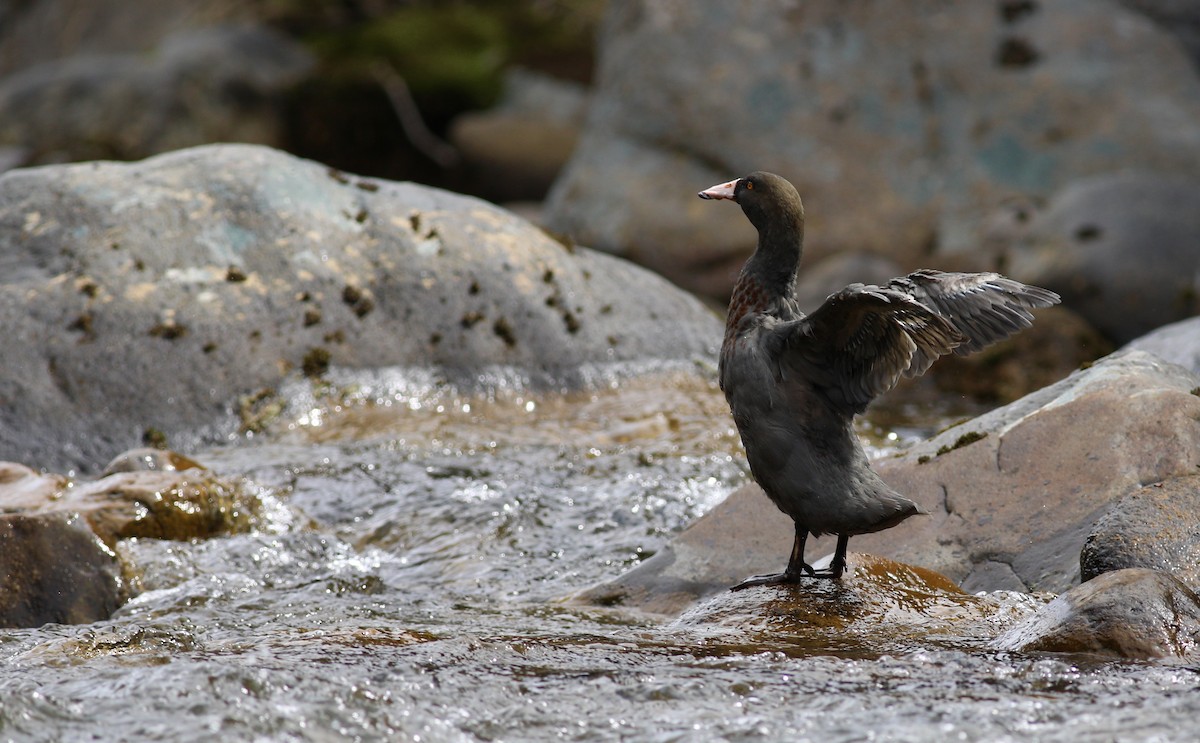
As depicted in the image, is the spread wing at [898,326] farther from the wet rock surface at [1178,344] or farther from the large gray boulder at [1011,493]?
the wet rock surface at [1178,344]

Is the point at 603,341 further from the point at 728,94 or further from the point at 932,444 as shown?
the point at 728,94

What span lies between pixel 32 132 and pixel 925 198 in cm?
1304

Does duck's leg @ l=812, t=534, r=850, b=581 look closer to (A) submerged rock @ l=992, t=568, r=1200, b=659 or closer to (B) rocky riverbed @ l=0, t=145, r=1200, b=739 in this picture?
(B) rocky riverbed @ l=0, t=145, r=1200, b=739

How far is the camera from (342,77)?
20.1 m

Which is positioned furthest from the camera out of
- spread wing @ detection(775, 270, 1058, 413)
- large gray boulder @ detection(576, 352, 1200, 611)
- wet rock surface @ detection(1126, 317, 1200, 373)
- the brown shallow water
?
wet rock surface @ detection(1126, 317, 1200, 373)

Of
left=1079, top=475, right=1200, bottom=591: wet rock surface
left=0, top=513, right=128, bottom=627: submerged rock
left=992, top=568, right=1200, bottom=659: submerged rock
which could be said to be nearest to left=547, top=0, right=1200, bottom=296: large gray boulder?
left=0, top=513, right=128, bottom=627: submerged rock

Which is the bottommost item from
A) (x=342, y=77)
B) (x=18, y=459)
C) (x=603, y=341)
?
(x=18, y=459)

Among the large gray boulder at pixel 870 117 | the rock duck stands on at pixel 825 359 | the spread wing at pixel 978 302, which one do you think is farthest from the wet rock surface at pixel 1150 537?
the large gray boulder at pixel 870 117

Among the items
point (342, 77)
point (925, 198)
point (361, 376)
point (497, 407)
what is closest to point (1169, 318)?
point (925, 198)

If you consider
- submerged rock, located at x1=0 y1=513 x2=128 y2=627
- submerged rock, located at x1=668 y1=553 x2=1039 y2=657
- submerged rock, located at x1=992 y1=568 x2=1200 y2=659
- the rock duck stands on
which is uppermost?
the rock duck stands on

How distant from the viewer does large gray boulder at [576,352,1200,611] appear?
576 cm

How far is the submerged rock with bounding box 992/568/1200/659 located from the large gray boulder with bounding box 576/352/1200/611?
921 millimetres

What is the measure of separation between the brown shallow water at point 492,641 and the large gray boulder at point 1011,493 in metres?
0.42

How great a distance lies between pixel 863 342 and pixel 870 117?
36.9 ft
